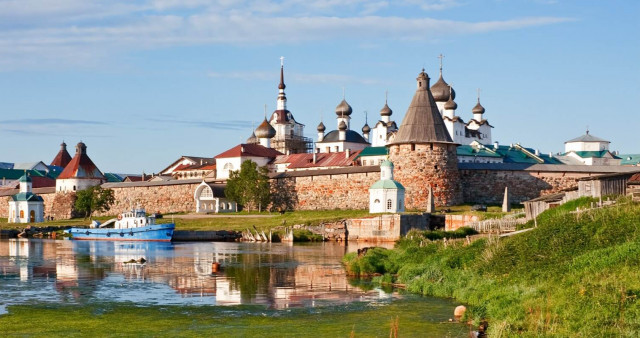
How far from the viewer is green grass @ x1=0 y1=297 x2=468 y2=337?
45.2 ft

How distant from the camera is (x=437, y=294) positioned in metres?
17.5

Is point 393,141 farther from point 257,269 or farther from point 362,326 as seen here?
point 362,326

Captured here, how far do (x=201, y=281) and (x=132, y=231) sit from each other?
21735 millimetres

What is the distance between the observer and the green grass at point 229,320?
1377 centimetres

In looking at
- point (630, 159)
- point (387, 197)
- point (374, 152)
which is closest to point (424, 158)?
point (387, 197)

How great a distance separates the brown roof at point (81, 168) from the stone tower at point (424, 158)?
2827 cm

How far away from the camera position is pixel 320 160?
6328 centimetres

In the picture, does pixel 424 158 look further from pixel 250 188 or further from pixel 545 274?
pixel 545 274

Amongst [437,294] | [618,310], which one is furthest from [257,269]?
[618,310]

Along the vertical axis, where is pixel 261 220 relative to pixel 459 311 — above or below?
above

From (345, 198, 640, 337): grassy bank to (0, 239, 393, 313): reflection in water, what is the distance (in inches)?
56.1

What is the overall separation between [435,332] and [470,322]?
876 mm

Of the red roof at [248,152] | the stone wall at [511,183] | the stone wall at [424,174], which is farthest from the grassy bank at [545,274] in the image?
the red roof at [248,152]

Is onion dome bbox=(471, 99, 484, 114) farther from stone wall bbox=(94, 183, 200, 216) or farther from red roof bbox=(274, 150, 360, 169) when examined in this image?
stone wall bbox=(94, 183, 200, 216)
